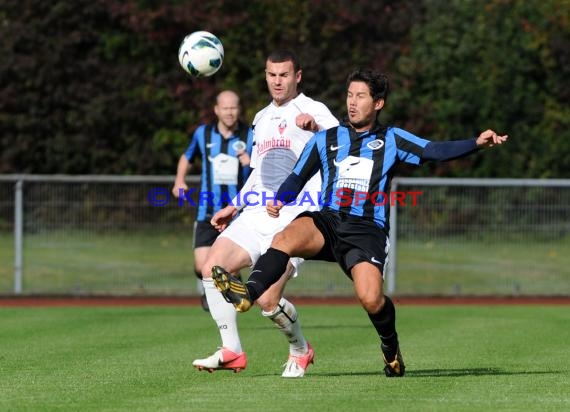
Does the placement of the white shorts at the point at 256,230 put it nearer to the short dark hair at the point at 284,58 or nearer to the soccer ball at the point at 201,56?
the short dark hair at the point at 284,58

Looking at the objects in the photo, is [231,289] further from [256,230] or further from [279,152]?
[279,152]

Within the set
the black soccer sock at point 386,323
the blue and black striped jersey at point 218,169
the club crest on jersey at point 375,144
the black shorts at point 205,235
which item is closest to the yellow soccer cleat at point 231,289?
the black soccer sock at point 386,323

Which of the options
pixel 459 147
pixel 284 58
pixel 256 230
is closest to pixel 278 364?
pixel 256 230

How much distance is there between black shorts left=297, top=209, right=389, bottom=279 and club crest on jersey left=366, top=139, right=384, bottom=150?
18.1 inches

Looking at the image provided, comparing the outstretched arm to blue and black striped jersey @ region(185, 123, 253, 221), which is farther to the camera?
blue and black striped jersey @ region(185, 123, 253, 221)

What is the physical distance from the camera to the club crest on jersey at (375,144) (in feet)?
28.5

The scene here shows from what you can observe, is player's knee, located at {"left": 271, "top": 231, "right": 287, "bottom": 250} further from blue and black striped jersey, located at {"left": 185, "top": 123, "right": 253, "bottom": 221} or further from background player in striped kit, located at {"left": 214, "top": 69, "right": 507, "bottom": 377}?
blue and black striped jersey, located at {"left": 185, "top": 123, "right": 253, "bottom": 221}

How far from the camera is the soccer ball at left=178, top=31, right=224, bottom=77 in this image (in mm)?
10969

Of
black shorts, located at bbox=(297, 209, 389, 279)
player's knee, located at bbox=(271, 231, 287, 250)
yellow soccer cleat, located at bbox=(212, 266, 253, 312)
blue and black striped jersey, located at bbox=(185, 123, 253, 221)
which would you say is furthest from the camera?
blue and black striped jersey, located at bbox=(185, 123, 253, 221)

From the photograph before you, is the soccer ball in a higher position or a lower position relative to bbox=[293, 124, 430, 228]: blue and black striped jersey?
higher

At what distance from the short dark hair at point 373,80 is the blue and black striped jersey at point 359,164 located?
22 cm

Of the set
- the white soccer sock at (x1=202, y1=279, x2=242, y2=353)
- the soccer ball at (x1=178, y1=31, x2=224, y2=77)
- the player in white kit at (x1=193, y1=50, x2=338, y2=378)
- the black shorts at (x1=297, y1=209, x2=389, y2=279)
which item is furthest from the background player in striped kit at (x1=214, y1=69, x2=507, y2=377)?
the soccer ball at (x1=178, y1=31, x2=224, y2=77)

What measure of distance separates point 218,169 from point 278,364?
174 inches

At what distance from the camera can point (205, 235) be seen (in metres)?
13.8
